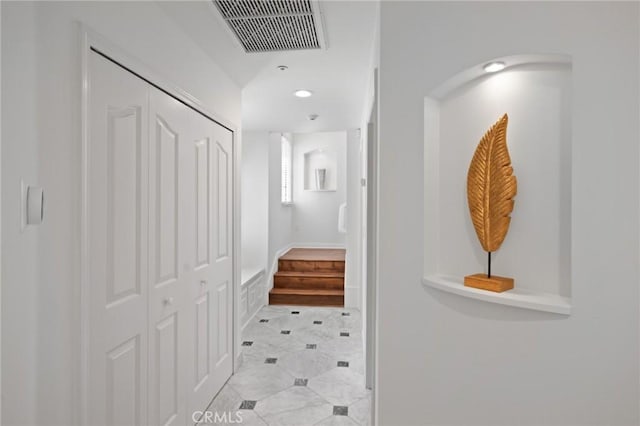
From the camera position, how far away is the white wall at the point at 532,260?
1175 millimetres

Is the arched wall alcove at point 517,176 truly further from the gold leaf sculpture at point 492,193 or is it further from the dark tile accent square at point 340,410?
the dark tile accent square at point 340,410

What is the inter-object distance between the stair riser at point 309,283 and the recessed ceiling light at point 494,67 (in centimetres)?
420

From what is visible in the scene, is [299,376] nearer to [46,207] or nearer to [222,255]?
[222,255]

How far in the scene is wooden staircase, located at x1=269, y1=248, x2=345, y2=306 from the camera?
5.08 meters

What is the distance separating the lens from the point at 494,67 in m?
1.44

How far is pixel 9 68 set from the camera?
107 centimetres

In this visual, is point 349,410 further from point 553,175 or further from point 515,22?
point 515,22

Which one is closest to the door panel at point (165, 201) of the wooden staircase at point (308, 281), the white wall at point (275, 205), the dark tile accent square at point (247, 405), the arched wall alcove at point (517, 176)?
the dark tile accent square at point (247, 405)

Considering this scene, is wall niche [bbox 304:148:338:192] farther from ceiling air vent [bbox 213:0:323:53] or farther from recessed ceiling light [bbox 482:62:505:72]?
recessed ceiling light [bbox 482:62:505:72]

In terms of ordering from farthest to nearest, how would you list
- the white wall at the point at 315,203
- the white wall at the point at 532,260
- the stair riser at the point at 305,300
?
the white wall at the point at 315,203
the stair riser at the point at 305,300
the white wall at the point at 532,260

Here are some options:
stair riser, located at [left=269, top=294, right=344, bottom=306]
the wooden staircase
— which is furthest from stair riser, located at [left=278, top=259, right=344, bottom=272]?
stair riser, located at [left=269, top=294, right=344, bottom=306]

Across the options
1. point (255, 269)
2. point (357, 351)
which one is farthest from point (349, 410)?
point (255, 269)

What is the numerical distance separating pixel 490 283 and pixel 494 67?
0.84 meters

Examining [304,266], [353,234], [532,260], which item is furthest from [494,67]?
[304,266]
